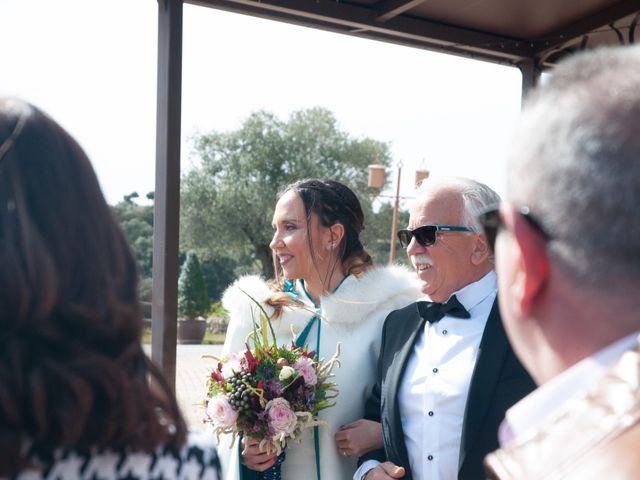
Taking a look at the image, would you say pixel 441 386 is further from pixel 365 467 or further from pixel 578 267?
pixel 578 267

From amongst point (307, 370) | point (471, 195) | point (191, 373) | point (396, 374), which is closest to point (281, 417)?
point (307, 370)

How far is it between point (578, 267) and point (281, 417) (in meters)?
2.08

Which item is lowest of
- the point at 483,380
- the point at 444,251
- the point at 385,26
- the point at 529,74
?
the point at 483,380

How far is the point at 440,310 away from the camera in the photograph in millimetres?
2867

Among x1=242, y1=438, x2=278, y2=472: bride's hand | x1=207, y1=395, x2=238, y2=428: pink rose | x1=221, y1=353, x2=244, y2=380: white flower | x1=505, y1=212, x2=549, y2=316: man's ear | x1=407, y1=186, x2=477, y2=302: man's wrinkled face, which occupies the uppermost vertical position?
x1=505, y1=212, x2=549, y2=316: man's ear

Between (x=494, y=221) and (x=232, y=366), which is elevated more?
(x=494, y=221)

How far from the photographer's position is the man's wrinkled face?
2.94 m

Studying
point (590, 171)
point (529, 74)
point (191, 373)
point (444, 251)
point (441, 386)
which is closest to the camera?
point (590, 171)

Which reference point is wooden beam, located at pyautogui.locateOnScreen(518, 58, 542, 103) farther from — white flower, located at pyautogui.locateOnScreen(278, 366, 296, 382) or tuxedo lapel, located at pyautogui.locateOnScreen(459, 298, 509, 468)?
white flower, located at pyautogui.locateOnScreen(278, 366, 296, 382)

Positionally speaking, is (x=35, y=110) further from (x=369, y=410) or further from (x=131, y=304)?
(x=369, y=410)

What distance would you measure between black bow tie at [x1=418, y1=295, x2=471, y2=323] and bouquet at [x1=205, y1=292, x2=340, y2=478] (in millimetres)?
426

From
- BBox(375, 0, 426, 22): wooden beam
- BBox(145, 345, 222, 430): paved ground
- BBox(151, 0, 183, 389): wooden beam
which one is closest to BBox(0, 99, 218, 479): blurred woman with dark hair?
BBox(151, 0, 183, 389): wooden beam

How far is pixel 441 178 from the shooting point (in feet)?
10.0

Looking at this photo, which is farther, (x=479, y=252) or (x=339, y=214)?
(x=339, y=214)
